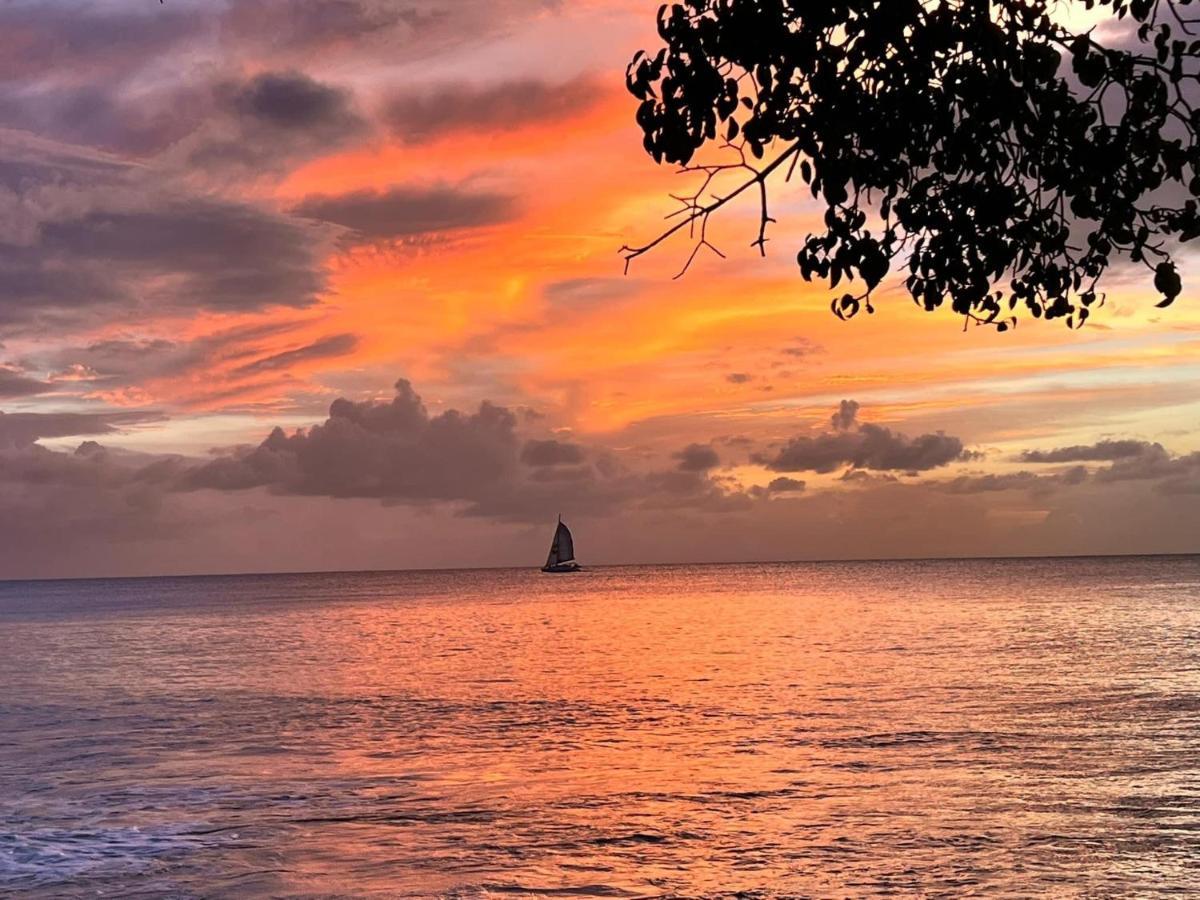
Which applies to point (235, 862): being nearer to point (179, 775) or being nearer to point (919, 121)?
point (179, 775)

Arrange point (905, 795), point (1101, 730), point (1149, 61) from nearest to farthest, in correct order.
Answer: point (1149, 61) → point (905, 795) → point (1101, 730)

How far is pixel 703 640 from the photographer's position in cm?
8606

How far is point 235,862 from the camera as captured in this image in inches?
896

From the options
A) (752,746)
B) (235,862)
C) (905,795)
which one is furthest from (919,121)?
(752,746)

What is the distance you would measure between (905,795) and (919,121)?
2169 centimetres

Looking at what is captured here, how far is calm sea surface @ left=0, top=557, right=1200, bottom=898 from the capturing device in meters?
21.6

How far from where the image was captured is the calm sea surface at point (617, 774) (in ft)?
70.7

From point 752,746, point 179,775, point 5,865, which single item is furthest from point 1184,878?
point 179,775

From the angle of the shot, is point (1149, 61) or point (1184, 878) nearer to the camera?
point (1149, 61)

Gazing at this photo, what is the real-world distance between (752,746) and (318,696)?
2535cm

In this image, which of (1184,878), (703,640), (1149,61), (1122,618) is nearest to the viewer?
(1149,61)

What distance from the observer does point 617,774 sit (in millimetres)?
31078

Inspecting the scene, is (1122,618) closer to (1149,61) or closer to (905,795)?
(905,795)

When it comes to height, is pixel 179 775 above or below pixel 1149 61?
below
